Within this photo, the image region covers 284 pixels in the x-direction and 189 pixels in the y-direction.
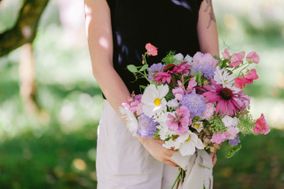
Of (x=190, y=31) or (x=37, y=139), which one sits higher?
(x=190, y=31)

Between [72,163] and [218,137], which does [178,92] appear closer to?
[218,137]

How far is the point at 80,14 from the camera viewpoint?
9.45m

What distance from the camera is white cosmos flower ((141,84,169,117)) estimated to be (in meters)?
2.78

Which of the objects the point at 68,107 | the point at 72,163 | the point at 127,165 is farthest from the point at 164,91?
the point at 68,107

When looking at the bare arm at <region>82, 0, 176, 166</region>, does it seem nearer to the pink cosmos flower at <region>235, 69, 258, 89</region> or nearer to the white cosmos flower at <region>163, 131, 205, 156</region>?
the white cosmos flower at <region>163, 131, 205, 156</region>

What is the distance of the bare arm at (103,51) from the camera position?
3.00 m

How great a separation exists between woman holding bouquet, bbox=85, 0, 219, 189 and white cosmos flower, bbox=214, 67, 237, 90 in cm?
28

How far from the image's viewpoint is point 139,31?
10.1 ft

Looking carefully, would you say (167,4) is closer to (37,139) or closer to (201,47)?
(201,47)

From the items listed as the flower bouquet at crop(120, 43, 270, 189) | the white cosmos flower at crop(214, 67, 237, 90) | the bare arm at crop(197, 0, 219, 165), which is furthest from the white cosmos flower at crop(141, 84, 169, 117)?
the bare arm at crop(197, 0, 219, 165)

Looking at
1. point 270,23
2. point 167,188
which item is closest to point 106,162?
point 167,188

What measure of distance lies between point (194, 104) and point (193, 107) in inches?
0.5

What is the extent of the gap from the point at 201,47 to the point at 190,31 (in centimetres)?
11

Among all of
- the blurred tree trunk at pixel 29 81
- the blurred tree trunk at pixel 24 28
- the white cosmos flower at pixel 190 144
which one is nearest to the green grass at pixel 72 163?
the blurred tree trunk at pixel 29 81
